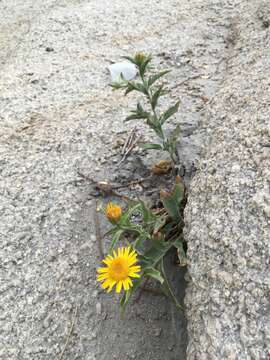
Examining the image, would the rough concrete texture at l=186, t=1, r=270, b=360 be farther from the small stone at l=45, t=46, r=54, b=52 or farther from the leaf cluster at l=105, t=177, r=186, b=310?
the small stone at l=45, t=46, r=54, b=52

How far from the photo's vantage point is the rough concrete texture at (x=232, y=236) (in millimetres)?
1001

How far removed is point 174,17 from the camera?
2.94 m

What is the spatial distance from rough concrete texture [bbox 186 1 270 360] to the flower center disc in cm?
18

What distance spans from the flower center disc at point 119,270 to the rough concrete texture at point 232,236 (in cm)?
18

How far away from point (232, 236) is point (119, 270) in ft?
1.09

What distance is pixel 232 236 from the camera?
113cm

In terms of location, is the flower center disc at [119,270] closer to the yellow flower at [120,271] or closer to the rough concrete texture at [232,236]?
the yellow flower at [120,271]

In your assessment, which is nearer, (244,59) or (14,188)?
(14,188)

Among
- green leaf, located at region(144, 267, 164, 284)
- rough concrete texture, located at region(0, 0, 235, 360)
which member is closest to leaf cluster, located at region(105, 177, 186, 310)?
green leaf, located at region(144, 267, 164, 284)

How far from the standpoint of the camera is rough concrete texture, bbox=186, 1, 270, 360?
1.00 m

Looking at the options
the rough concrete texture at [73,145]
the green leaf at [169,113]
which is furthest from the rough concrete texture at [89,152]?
the green leaf at [169,113]

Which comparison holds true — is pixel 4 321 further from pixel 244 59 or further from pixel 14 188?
pixel 244 59

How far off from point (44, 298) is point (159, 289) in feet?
1.23

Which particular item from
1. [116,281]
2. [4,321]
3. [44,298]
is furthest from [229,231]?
[4,321]
